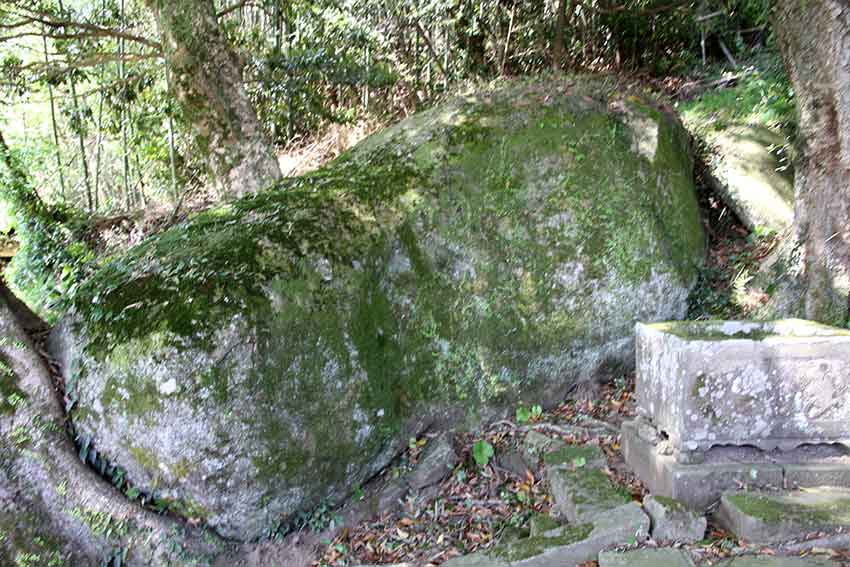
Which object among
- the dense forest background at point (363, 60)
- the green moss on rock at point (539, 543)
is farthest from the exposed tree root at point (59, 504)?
the dense forest background at point (363, 60)

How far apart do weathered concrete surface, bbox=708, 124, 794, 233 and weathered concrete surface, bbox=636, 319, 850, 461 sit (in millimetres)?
3299

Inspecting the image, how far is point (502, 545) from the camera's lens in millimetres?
3645

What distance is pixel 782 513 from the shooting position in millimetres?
3205

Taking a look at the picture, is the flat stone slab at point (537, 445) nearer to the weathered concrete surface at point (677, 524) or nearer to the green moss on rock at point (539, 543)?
the green moss on rock at point (539, 543)

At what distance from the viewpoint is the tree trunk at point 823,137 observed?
479 cm

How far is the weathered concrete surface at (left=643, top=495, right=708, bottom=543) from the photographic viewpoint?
331 centimetres

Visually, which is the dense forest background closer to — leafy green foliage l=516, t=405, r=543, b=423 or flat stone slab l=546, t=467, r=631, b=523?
leafy green foliage l=516, t=405, r=543, b=423

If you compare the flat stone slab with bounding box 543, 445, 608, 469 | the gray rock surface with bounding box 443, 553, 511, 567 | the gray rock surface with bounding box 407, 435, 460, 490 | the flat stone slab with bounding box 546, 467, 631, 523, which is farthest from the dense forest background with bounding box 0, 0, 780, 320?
the gray rock surface with bounding box 443, 553, 511, 567

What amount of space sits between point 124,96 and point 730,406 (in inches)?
331

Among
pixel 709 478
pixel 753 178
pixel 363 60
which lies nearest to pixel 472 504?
pixel 709 478

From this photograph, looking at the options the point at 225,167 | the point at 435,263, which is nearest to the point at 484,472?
the point at 435,263

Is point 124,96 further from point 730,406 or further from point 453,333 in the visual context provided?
point 730,406

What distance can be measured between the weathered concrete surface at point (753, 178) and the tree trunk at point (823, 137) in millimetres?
1393

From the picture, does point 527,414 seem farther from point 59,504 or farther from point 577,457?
point 59,504
